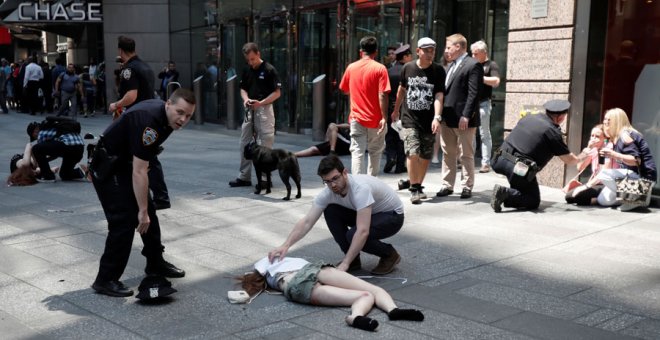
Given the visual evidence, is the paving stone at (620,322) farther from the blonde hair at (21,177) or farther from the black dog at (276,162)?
the blonde hair at (21,177)

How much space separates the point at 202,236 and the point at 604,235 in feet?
11.9

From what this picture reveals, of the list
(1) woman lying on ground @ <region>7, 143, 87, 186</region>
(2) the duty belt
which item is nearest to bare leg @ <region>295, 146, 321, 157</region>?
(1) woman lying on ground @ <region>7, 143, 87, 186</region>

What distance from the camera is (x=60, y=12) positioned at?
2416 centimetres

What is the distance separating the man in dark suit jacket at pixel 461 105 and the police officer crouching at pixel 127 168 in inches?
164

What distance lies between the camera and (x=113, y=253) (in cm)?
490

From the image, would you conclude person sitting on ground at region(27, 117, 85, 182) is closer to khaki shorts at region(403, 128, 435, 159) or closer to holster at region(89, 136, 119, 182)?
khaki shorts at region(403, 128, 435, 159)

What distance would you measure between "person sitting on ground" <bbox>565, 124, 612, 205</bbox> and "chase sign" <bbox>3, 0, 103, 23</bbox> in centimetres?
1972

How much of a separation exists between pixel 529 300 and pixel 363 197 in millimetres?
1277

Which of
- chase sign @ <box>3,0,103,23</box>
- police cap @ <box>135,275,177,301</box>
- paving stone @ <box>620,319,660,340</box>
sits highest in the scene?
chase sign @ <box>3,0,103,23</box>

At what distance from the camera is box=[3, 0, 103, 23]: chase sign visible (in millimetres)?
24094

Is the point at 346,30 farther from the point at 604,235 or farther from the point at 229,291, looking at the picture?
the point at 229,291

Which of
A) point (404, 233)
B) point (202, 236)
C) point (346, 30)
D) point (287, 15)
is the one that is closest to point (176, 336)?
point (202, 236)

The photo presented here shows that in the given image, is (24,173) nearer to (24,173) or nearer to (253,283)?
(24,173)

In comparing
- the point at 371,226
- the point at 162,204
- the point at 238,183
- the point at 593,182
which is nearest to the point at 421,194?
the point at 593,182
